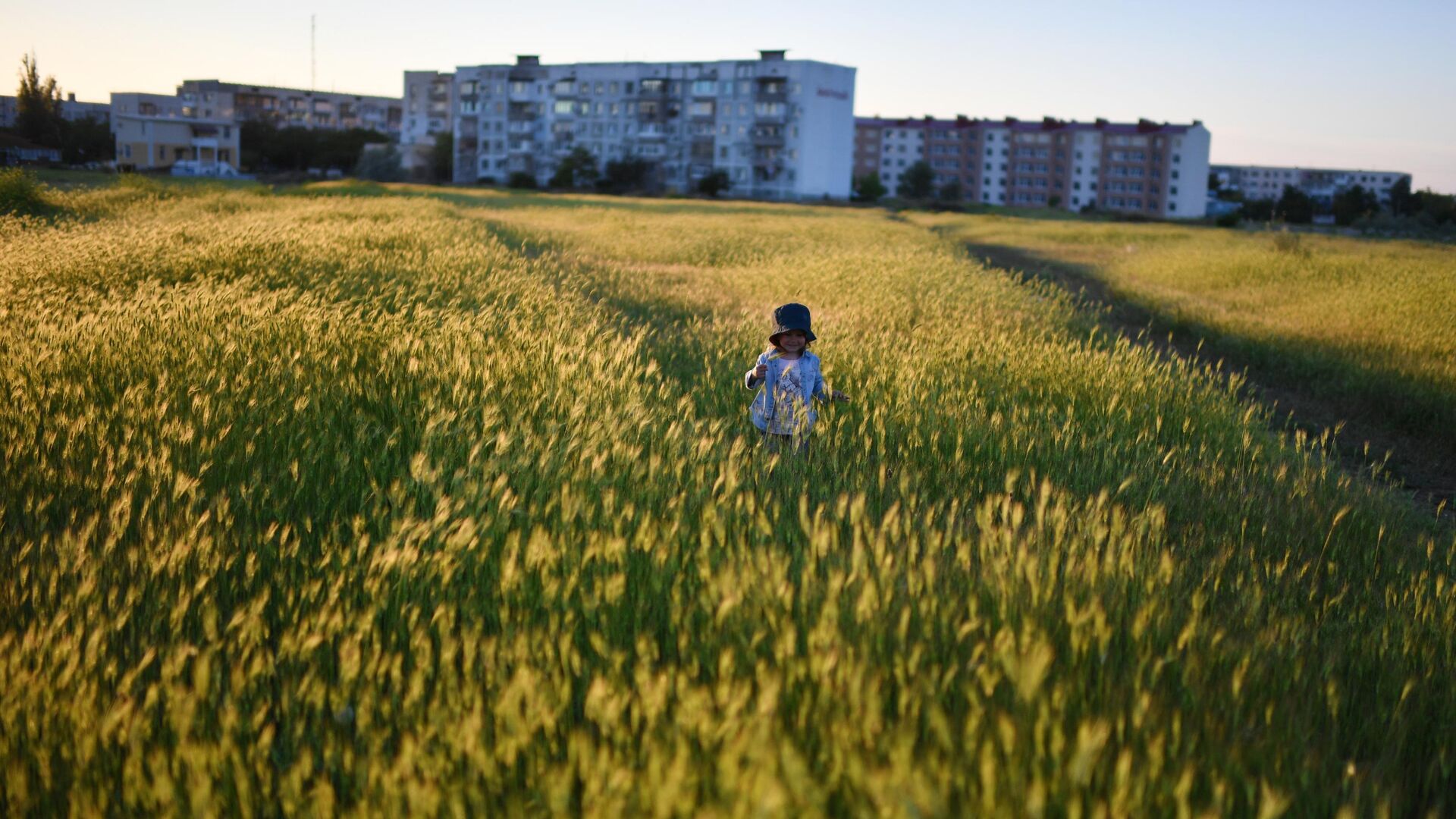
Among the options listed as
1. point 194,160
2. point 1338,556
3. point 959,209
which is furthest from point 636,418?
point 194,160

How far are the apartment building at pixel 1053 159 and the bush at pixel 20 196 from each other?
101m

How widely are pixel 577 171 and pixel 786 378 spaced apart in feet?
281

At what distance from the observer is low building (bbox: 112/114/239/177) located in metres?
90.2

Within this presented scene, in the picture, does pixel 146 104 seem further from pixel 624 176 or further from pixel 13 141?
pixel 13 141

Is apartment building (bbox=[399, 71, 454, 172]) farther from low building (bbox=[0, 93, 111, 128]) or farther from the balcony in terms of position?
the balcony

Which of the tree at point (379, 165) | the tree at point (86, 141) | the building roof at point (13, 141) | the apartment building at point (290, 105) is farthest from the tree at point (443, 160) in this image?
the building roof at point (13, 141)

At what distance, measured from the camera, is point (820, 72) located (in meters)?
89.9

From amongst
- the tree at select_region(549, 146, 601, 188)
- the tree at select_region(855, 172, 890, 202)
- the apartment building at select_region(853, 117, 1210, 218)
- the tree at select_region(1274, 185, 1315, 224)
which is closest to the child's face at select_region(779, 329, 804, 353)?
the tree at select_region(1274, 185, 1315, 224)

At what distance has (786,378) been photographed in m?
5.53

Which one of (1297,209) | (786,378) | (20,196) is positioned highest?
(1297,209)

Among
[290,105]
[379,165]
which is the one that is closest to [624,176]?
[379,165]

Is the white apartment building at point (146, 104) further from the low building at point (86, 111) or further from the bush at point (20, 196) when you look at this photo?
the bush at point (20, 196)

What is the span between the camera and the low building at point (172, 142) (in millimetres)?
90188

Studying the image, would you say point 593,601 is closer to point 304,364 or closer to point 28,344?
point 304,364
